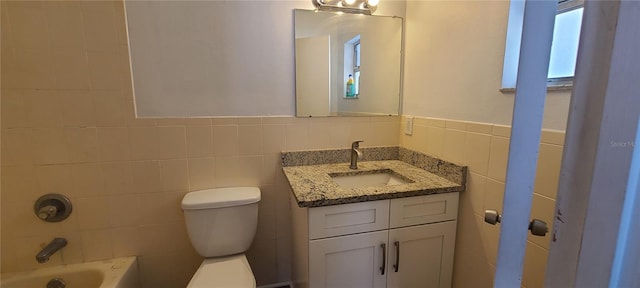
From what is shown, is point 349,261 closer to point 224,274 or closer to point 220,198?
point 224,274

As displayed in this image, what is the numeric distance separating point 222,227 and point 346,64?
116 centimetres

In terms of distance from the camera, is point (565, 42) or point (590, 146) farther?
point (565, 42)

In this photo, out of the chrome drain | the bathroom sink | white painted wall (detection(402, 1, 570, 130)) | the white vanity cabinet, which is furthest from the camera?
the bathroom sink

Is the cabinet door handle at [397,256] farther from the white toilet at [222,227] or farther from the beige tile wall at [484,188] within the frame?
the white toilet at [222,227]

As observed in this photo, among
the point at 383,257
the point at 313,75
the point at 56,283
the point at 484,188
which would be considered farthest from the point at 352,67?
the point at 56,283

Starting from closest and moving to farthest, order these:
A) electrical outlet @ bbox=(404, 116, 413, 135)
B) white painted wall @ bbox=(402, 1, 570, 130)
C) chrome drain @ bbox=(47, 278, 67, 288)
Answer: white painted wall @ bbox=(402, 1, 570, 130), chrome drain @ bbox=(47, 278, 67, 288), electrical outlet @ bbox=(404, 116, 413, 135)

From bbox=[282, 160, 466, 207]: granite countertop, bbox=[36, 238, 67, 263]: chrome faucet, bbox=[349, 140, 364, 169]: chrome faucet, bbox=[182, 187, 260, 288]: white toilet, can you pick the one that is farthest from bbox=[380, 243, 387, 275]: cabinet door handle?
bbox=[36, 238, 67, 263]: chrome faucet

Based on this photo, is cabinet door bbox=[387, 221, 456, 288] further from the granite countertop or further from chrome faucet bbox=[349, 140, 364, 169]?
chrome faucet bbox=[349, 140, 364, 169]

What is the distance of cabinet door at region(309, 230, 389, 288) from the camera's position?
3.87ft

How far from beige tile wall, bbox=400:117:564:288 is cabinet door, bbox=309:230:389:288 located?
0.39m

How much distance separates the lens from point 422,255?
1315 millimetres

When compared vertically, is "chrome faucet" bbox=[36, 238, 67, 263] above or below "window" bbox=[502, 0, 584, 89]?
below

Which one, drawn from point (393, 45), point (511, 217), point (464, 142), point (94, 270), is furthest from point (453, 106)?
point (94, 270)

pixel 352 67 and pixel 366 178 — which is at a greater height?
pixel 352 67
